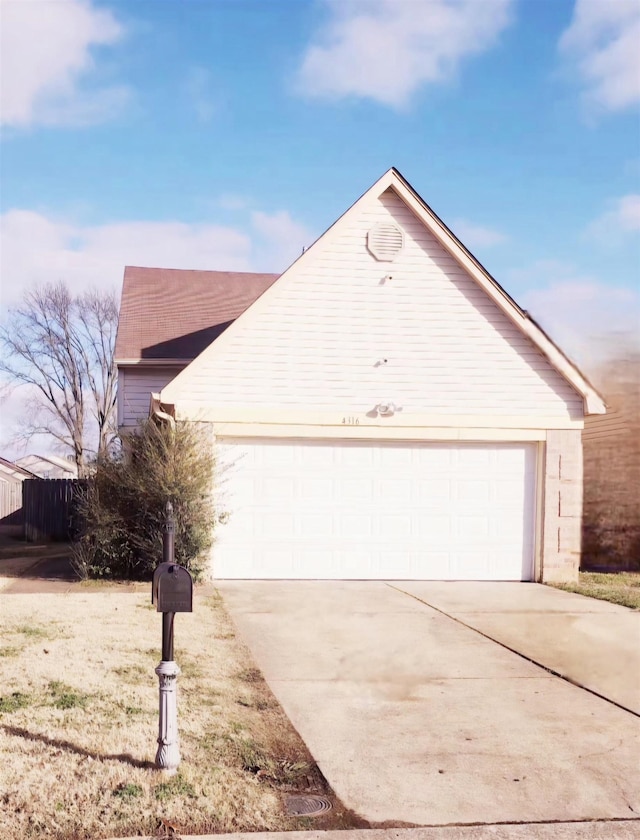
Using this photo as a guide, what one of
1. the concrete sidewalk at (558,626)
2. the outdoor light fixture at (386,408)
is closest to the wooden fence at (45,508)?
the outdoor light fixture at (386,408)

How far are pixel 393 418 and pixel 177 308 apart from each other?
9.29 meters

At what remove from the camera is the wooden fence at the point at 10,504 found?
118 ft

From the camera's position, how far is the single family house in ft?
46.3

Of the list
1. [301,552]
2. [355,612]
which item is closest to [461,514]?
[301,552]

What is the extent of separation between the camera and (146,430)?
13.5 meters

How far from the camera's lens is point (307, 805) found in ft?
15.9

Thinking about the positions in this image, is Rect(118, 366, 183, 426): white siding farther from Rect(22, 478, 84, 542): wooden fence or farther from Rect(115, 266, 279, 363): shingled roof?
Rect(22, 478, 84, 542): wooden fence

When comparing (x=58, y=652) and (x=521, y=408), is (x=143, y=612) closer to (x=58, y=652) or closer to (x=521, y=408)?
(x=58, y=652)

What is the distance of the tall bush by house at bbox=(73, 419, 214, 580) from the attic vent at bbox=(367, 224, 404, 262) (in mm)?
4165

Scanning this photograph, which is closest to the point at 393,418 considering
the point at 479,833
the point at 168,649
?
the point at 168,649

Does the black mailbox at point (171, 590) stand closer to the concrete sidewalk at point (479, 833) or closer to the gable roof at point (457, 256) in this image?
the concrete sidewalk at point (479, 833)

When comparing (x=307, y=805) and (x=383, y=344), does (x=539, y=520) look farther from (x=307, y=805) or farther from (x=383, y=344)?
(x=307, y=805)

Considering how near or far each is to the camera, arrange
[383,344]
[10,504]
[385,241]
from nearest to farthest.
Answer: [383,344] < [385,241] < [10,504]

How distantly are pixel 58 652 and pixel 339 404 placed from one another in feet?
23.1
